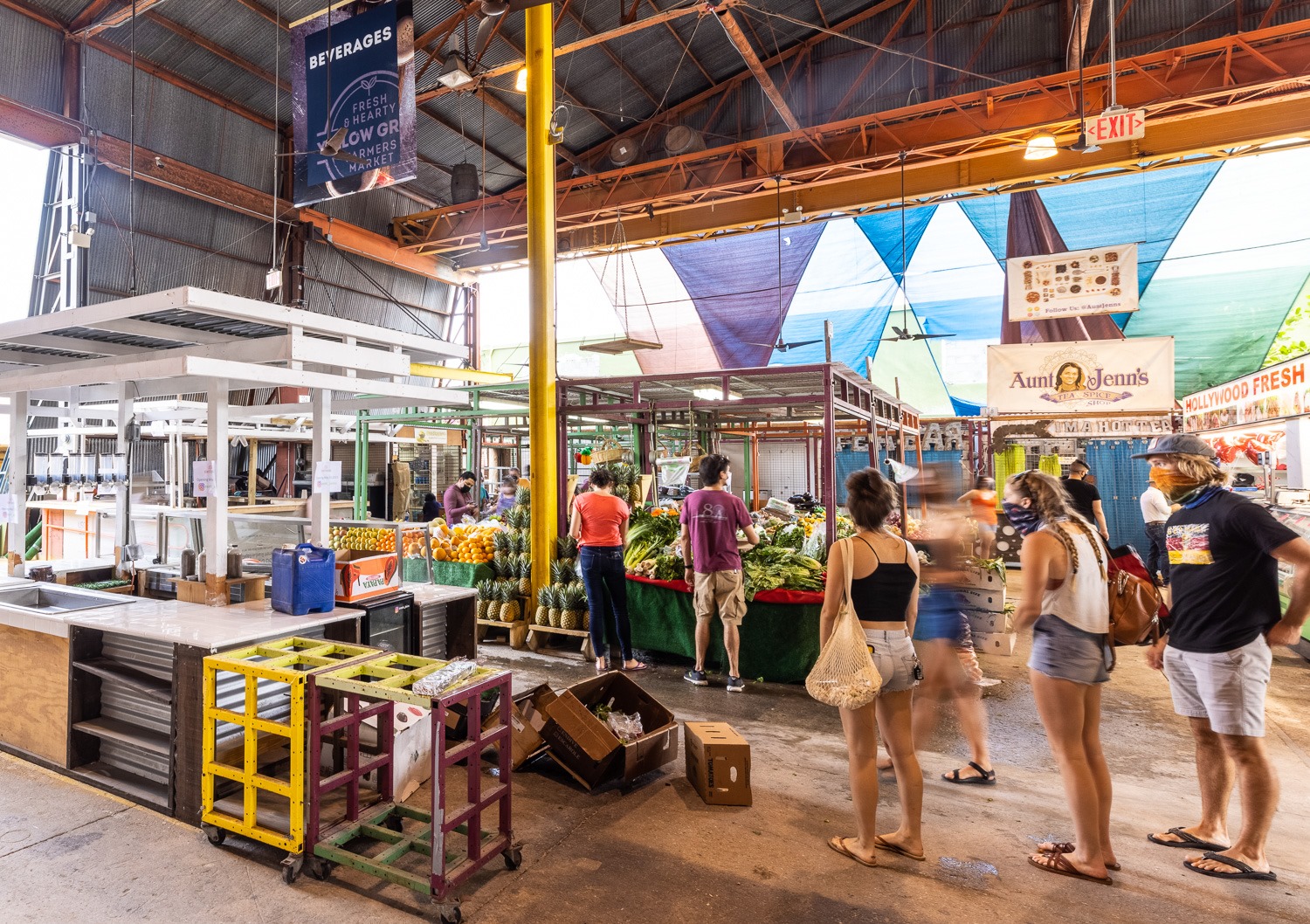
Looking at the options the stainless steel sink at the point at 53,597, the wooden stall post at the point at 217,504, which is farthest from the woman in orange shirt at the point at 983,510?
the stainless steel sink at the point at 53,597

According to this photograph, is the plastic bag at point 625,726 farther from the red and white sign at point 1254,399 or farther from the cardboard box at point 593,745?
the red and white sign at point 1254,399

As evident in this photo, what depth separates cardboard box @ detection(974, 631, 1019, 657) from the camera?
6742mm

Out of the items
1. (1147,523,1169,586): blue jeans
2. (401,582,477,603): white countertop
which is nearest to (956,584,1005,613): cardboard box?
(1147,523,1169,586): blue jeans

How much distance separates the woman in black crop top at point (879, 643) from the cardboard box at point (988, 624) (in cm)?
419

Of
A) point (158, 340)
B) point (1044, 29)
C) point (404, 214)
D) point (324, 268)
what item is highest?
point (1044, 29)

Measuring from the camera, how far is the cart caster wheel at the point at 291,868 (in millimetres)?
2906

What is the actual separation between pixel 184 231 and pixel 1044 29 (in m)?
16.6

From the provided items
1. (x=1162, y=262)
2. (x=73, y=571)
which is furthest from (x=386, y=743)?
(x=1162, y=262)

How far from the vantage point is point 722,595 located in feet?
18.6

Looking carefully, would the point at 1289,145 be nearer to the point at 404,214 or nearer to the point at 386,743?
the point at 386,743

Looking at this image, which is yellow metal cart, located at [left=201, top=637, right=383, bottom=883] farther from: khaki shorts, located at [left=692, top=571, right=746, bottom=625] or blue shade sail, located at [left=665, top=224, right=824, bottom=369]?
blue shade sail, located at [left=665, top=224, right=824, bottom=369]

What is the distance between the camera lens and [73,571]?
4.77 metres

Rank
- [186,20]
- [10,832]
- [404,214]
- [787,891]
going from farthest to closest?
[404,214] < [186,20] < [10,832] < [787,891]

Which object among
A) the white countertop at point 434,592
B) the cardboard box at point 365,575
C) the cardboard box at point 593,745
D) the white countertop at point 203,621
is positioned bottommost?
the cardboard box at point 593,745
